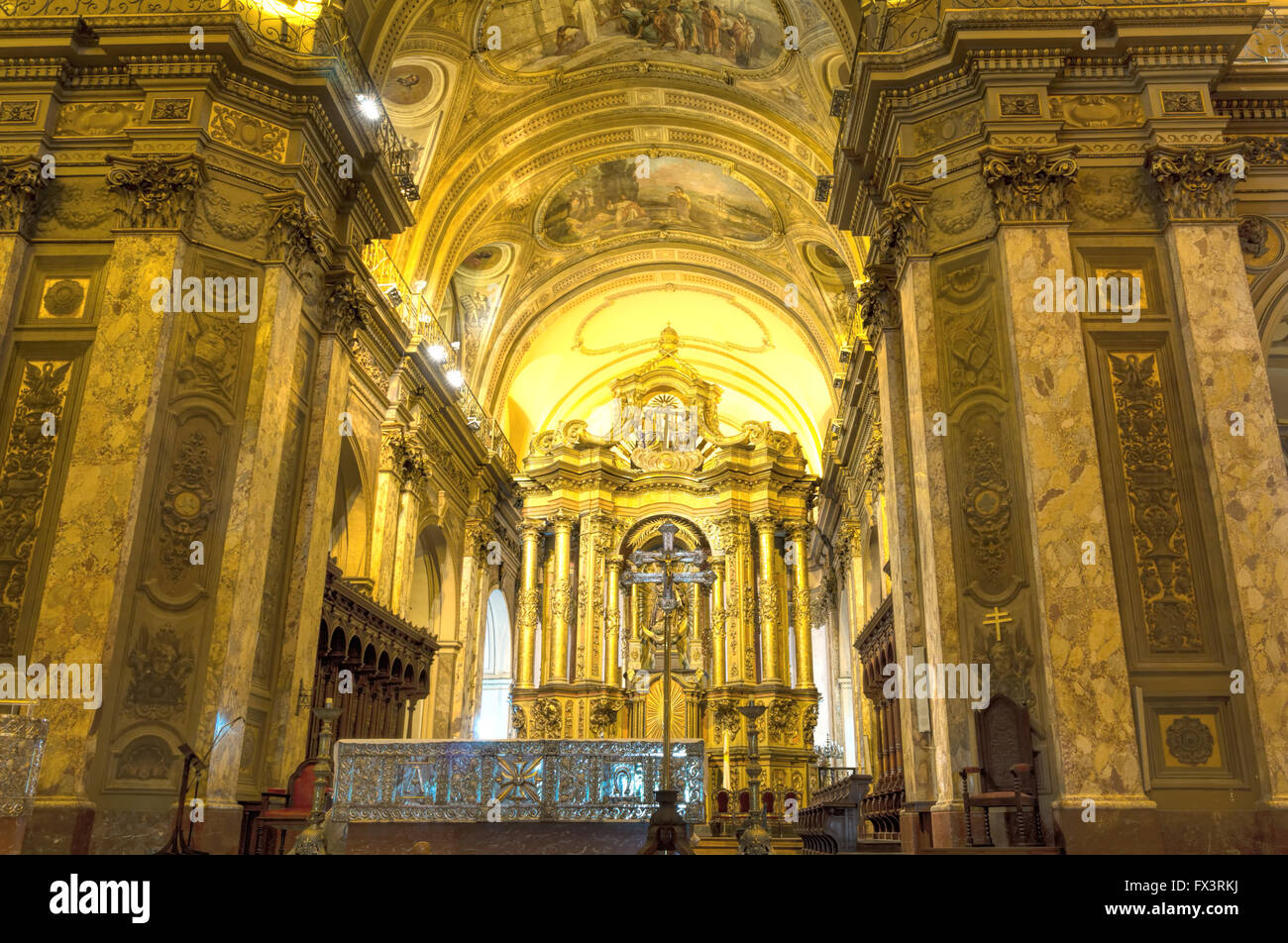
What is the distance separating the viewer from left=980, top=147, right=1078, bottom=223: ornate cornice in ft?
31.0

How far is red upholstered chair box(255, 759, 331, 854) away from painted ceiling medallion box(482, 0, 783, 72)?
1210 cm

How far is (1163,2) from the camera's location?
32.0 feet


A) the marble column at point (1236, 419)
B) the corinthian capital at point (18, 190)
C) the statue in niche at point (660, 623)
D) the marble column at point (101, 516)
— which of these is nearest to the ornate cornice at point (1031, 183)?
the marble column at point (1236, 419)

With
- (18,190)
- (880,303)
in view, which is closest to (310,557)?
(18,190)

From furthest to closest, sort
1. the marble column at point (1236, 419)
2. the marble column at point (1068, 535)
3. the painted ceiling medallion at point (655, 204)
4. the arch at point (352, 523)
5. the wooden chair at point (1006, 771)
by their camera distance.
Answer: the painted ceiling medallion at point (655, 204) < the arch at point (352, 523) < the marble column at point (1236, 419) < the marble column at point (1068, 535) < the wooden chair at point (1006, 771)

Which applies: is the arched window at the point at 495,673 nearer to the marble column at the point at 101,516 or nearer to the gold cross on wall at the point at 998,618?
the marble column at the point at 101,516

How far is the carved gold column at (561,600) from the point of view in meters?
23.0

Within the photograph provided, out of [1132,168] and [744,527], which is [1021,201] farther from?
Result: [744,527]

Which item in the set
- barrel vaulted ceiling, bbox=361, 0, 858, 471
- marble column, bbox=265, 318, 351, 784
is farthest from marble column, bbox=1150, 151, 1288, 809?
marble column, bbox=265, 318, 351, 784

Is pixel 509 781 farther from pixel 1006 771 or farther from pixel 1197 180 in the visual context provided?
pixel 1197 180

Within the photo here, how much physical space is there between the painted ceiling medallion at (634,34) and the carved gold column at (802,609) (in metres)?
11.2

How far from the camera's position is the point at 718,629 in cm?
2378

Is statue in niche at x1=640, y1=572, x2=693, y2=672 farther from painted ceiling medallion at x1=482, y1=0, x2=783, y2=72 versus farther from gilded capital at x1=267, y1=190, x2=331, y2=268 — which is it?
gilded capital at x1=267, y1=190, x2=331, y2=268
